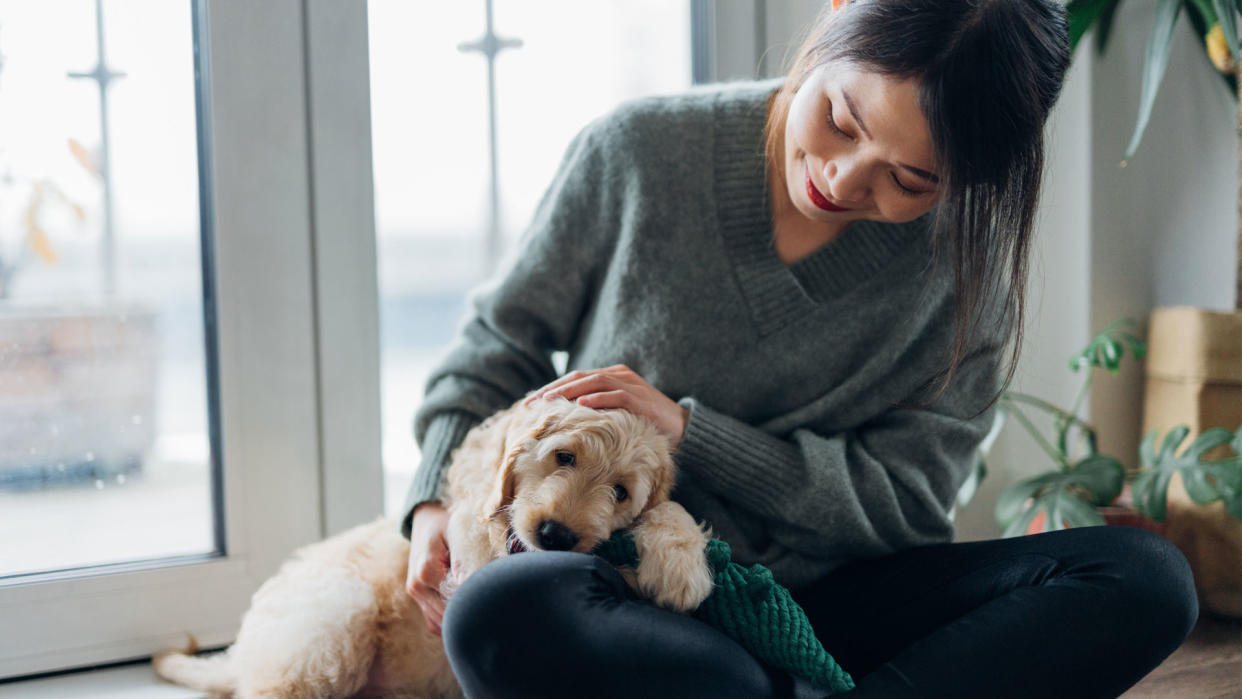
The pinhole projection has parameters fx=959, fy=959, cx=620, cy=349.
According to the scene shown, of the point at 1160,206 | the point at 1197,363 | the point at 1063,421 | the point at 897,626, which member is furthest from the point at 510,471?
the point at 1160,206

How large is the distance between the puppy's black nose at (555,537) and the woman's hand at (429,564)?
0.22 m

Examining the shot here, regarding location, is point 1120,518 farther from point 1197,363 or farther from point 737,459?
point 737,459

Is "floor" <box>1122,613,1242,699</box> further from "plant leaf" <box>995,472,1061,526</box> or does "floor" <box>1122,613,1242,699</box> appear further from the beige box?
"plant leaf" <box>995,472,1061,526</box>

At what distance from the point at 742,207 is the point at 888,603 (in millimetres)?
530

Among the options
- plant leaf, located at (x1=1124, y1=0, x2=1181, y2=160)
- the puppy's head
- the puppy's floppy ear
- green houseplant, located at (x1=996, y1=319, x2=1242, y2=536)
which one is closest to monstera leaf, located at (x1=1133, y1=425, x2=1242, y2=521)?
green houseplant, located at (x1=996, y1=319, x2=1242, y2=536)

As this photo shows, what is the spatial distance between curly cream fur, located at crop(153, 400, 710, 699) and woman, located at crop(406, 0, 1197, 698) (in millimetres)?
45

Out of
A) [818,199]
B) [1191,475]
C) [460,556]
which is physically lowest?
[1191,475]

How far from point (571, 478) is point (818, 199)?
0.46 metres

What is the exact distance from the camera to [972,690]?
100 centimetres

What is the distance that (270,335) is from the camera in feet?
4.97

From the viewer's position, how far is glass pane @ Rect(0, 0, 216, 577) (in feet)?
4.58

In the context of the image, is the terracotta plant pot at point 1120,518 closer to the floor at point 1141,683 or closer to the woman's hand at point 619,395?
the floor at point 1141,683

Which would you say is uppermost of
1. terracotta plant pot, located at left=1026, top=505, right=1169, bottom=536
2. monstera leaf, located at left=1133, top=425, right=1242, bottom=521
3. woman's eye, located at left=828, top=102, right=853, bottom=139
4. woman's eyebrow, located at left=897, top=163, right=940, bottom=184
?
woman's eye, located at left=828, top=102, right=853, bottom=139

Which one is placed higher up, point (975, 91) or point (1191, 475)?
point (975, 91)
